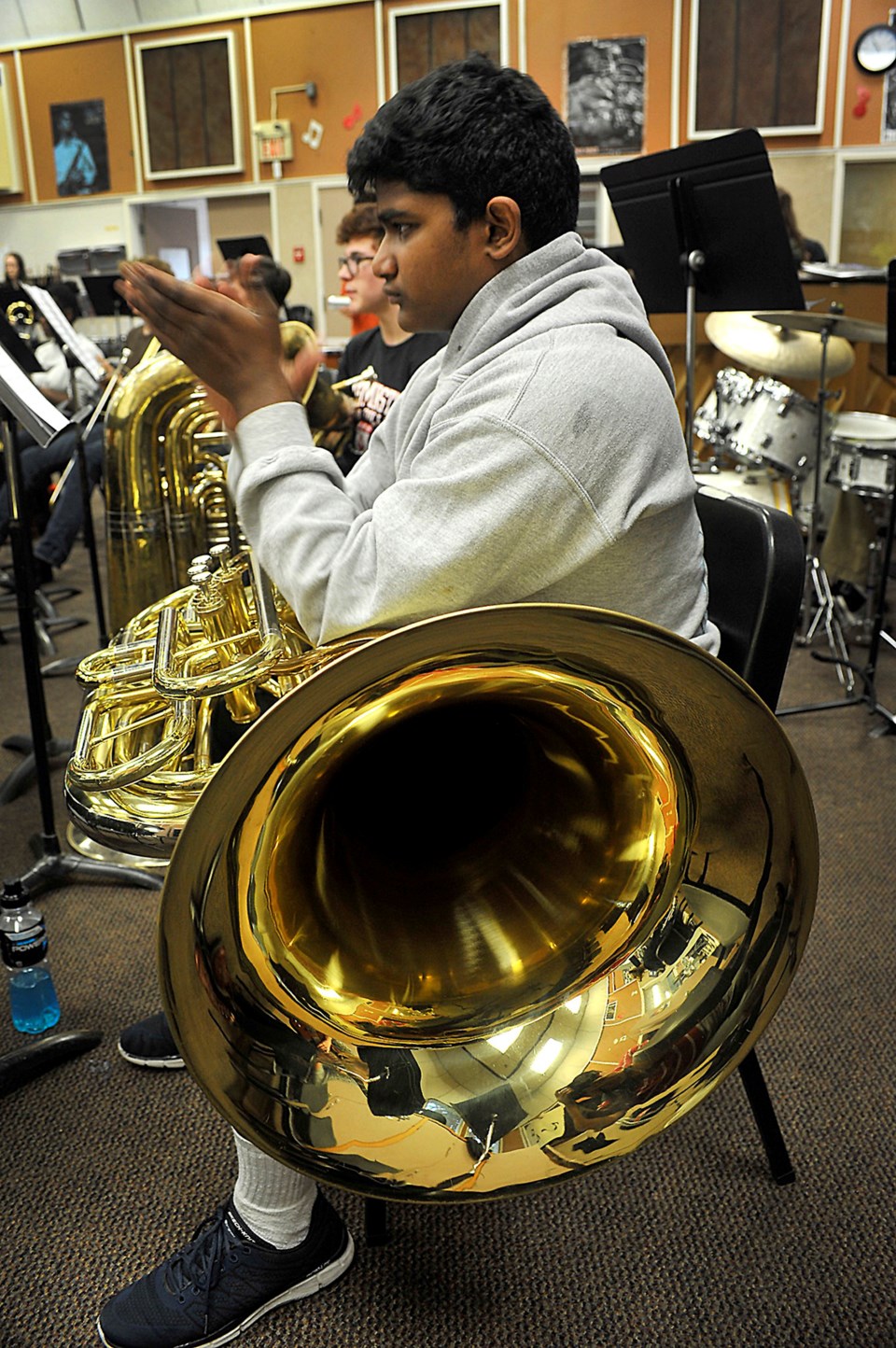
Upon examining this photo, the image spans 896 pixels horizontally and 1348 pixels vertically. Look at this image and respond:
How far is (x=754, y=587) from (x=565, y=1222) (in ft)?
2.79

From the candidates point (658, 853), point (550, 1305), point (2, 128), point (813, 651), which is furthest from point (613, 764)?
point (2, 128)

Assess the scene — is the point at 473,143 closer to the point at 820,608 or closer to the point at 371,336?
the point at 371,336

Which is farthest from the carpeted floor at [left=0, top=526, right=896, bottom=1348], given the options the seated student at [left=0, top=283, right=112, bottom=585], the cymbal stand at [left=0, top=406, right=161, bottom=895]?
the seated student at [left=0, top=283, right=112, bottom=585]

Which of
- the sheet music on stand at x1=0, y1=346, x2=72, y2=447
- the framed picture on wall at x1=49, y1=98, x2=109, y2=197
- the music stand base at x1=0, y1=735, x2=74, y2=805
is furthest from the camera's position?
the framed picture on wall at x1=49, y1=98, x2=109, y2=197

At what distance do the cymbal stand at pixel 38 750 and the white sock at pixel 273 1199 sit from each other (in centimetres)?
91

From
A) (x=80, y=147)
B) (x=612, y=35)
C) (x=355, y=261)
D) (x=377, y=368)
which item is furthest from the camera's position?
(x=80, y=147)

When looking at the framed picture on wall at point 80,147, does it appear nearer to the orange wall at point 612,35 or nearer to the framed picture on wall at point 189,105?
the framed picture on wall at point 189,105

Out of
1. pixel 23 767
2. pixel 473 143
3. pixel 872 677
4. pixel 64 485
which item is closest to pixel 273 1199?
pixel 473 143

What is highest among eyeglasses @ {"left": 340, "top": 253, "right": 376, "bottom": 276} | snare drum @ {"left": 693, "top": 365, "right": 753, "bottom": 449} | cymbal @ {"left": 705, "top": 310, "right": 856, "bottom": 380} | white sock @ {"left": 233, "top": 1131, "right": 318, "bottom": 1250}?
eyeglasses @ {"left": 340, "top": 253, "right": 376, "bottom": 276}

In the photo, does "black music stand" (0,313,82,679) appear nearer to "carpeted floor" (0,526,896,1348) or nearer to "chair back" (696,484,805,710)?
"carpeted floor" (0,526,896,1348)

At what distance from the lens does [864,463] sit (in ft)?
11.7

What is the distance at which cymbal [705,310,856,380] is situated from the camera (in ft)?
13.0

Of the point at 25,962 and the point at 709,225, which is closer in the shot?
the point at 25,962

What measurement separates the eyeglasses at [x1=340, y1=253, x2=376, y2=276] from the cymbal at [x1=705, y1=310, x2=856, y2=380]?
183 cm
